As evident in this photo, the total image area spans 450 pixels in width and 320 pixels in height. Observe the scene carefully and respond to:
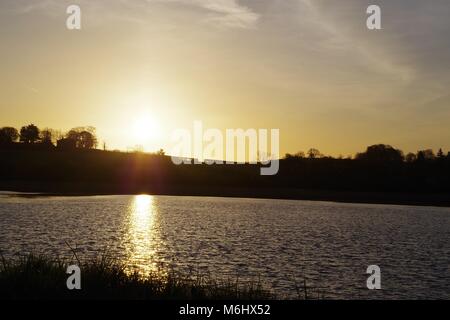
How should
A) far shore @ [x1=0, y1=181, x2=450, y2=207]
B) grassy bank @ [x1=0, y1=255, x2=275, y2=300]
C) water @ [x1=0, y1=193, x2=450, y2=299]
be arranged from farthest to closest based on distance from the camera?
far shore @ [x1=0, y1=181, x2=450, y2=207] → water @ [x1=0, y1=193, x2=450, y2=299] → grassy bank @ [x1=0, y1=255, x2=275, y2=300]

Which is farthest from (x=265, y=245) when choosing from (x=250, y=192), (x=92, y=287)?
(x=250, y=192)

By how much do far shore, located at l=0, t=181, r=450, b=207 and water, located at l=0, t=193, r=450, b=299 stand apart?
58630mm

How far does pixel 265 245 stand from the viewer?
52094 mm

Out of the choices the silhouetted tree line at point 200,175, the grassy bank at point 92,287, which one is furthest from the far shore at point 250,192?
the grassy bank at point 92,287

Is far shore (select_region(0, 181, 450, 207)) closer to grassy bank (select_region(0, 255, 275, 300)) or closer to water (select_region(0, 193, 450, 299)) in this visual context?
water (select_region(0, 193, 450, 299))

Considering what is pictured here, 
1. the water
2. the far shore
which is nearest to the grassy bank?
the water

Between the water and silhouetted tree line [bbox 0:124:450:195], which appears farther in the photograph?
silhouetted tree line [bbox 0:124:450:195]

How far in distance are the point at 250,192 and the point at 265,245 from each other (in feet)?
355

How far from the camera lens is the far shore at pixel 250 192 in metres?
146

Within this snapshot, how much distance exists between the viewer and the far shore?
145500 mm

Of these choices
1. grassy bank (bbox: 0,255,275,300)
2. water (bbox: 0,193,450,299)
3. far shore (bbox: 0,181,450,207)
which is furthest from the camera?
far shore (bbox: 0,181,450,207)

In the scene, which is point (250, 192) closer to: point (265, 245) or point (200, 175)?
point (200, 175)
